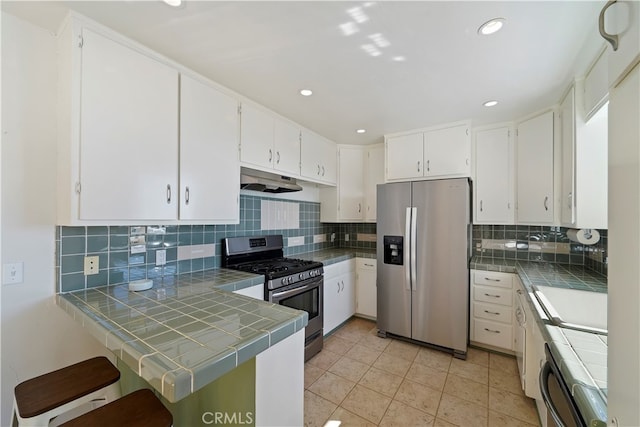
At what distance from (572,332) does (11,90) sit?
2.94 meters

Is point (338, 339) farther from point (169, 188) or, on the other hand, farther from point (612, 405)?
point (612, 405)

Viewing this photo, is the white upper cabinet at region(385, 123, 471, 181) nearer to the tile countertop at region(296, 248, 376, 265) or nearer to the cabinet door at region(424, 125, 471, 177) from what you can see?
the cabinet door at region(424, 125, 471, 177)

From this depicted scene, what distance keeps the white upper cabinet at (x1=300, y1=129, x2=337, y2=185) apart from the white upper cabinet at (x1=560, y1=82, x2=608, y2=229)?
7.25ft

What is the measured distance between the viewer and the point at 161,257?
75.1 inches

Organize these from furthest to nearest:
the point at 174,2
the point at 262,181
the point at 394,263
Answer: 1. the point at 394,263
2. the point at 262,181
3. the point at 174,2

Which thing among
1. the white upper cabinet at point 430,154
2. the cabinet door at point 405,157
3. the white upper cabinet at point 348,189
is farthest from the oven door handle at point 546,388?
the white upper cabinet at point 348,189

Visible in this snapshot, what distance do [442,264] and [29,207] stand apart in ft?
10.2

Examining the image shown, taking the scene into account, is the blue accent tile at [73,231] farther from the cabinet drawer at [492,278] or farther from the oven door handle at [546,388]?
the cabinet drawer at [492,278]

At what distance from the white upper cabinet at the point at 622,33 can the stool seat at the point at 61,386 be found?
1990 mm

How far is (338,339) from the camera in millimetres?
2883

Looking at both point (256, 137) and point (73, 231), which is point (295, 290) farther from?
point (73, 231)

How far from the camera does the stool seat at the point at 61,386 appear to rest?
101cm

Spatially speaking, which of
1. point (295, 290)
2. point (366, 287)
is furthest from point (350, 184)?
point (295, 290)

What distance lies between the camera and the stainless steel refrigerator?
2537 mm
